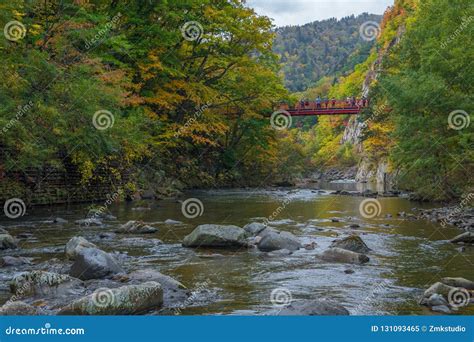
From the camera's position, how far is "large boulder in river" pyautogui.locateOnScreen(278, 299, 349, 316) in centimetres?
562

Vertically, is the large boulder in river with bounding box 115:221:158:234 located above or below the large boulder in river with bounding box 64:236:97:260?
below

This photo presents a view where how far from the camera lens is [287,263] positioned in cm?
919

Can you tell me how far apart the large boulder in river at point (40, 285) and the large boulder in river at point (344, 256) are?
4660 millimetres

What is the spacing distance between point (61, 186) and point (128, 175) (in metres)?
4.41

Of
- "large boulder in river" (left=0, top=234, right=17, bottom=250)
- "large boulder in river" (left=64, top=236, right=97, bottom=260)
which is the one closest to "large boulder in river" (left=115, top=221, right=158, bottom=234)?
"large boulder in river" (left=0, top=234, right=17, bottom=250)

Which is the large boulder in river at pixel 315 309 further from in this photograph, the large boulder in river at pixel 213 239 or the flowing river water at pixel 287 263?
the large boulder in river at pixel 213 239

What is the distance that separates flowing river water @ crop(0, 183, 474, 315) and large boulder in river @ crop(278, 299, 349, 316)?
350 millimetres

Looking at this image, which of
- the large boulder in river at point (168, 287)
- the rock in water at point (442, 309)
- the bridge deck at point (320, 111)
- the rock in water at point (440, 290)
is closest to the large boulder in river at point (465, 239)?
the rock in water at point (440, 290)

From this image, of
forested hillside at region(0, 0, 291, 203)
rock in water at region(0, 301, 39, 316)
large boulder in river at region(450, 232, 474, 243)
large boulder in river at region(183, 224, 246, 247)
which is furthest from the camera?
forested hillside at region(0, 0, 291, 203)

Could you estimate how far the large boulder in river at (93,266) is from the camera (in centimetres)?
759

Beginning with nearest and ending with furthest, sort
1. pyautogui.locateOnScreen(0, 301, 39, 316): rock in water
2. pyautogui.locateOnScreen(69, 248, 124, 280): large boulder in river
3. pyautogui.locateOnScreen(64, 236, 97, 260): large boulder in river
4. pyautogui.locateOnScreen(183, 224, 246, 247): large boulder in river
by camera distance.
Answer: pyautogui.locateOnScreen(0, 301, 39, 316): rock in water → pyautogui.locateOnScreen(69, 248, 124, 280): large boulder in river → pyautogui.locateOnScreen(64, 236, 97, 260): large boulder in river → pyautogui.locateOnScreen(183, 224, 246, 247): large boulder in river

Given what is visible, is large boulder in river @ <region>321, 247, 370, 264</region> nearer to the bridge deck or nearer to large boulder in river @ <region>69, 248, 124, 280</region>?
large boulder in river @ <region>69, 248, 124, 280</region>

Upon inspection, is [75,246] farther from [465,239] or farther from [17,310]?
[465,239]

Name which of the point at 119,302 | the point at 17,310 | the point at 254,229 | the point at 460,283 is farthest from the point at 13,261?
the point at 460,283
